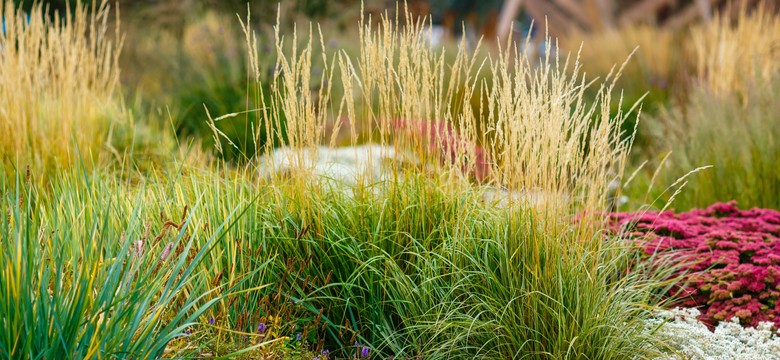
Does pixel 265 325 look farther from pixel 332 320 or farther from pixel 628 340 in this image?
pixel 628 340

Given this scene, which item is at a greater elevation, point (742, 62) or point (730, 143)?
point (742, 62)

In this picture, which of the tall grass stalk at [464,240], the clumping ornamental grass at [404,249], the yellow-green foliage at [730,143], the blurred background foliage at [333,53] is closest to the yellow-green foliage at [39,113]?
the blurred background foliage at [333,53]

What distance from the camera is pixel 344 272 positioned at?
3734mm

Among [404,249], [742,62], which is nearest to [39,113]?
[404,249]

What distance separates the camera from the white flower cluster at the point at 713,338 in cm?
367

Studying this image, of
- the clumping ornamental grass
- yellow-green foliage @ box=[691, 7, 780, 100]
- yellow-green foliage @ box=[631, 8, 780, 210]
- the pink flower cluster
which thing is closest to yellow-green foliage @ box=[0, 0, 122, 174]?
the clumping ornamental grass

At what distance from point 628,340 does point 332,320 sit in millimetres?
1212

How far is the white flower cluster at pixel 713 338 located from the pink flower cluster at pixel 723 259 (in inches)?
3.9

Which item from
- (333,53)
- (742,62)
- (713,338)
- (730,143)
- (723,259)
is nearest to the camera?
(713,338)

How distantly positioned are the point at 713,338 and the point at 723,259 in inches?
25.0

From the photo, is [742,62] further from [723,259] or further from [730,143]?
[723,259]

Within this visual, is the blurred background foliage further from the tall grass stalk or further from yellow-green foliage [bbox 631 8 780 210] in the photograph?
the tall grass stalk

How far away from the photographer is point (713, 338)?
3879mm

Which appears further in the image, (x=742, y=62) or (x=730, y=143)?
(x=742, y=62)
